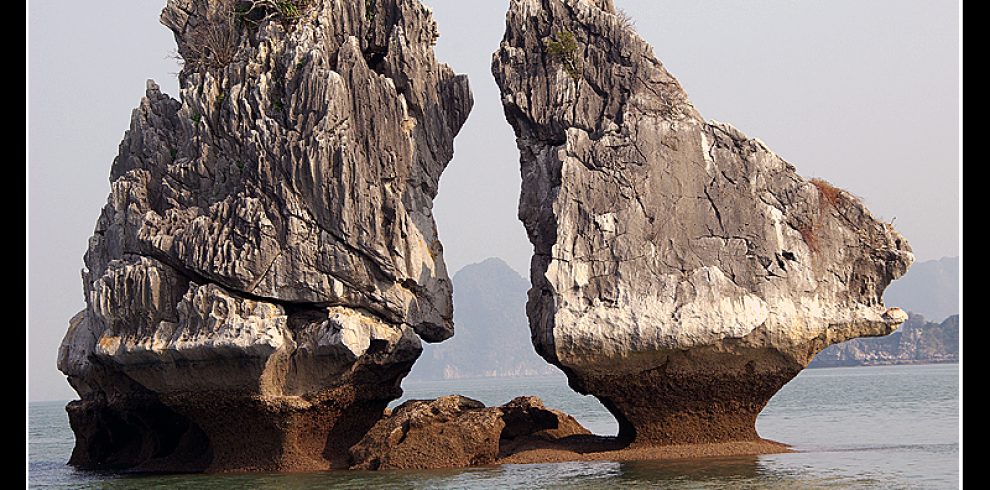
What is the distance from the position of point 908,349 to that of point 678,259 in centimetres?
12228

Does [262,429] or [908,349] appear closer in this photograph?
[262,429]

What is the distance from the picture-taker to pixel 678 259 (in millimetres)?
23859

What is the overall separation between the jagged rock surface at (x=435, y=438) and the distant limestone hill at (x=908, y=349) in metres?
113

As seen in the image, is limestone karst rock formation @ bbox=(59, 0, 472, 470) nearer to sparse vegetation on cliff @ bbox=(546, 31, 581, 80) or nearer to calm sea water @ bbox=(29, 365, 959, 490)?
calm sea water @ bbox=(29, 365, 959, 490)

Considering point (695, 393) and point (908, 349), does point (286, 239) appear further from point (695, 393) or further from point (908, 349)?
point (908, 349)

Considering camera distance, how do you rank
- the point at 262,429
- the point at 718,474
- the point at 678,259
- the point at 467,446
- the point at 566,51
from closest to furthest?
the point at 718,474 → the point at 678,259 → the point at 467,446 → the point at 262,429 → the point at 566,51

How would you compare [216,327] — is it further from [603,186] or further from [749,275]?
[749,275]

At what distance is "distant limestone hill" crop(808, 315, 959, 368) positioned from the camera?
136250mm

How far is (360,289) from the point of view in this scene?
25.1 metres

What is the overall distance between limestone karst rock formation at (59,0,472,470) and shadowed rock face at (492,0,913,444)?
298cm

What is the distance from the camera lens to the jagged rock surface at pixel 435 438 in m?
24.1

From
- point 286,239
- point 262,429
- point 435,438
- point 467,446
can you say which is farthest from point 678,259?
point 262,429

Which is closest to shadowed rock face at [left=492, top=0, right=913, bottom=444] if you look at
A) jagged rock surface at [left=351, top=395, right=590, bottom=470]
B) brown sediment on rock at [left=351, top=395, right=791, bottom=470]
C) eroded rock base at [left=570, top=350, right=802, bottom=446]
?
eroded rock base at [left=570, top=350, right=802, bottom=446]
